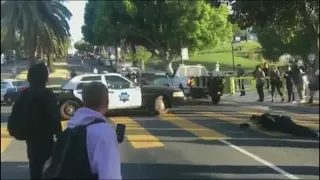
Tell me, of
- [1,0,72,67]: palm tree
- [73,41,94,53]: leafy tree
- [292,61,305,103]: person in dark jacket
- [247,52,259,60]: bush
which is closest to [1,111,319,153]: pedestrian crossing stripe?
[247,52,259,60]: bush

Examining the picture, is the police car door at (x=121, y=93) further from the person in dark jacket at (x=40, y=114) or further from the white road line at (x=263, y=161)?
the person in dark jacket at (x=40, y=114)

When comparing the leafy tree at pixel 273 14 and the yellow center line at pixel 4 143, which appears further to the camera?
the yellow center line at pixel 4 143

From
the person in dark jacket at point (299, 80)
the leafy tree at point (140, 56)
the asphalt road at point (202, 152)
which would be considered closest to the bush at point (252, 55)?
the asphalt road at point (202, 152)

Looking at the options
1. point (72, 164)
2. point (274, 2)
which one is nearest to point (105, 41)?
point (72, 164)

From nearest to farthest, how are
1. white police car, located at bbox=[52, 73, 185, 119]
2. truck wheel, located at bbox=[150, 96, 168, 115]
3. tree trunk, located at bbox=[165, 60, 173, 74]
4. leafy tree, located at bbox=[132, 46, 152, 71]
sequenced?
white police car, located at bbox=[52, 73, 185, 119]
leafy tree, located at bbox=[132, 46, 152, 71]
truck wheel, located at bbox=[150, 96, 168, 115]
tree trunk, located at bbox=[165, 60, 173, 74]

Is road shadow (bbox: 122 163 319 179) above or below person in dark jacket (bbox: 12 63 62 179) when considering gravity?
below

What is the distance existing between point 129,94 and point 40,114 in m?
10.0

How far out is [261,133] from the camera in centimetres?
1438

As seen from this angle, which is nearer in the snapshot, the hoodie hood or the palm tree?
the hoodie hood

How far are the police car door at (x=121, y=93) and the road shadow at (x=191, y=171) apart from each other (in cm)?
249

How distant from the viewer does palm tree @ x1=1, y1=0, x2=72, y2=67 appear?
151 inches

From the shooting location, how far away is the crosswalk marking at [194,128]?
14.5 metres

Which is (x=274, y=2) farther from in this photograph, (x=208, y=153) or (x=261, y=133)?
(x=261, y=133)

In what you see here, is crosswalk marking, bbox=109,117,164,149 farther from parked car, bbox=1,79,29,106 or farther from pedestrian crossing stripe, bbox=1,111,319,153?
parked car, bbox=1,79,29,106
